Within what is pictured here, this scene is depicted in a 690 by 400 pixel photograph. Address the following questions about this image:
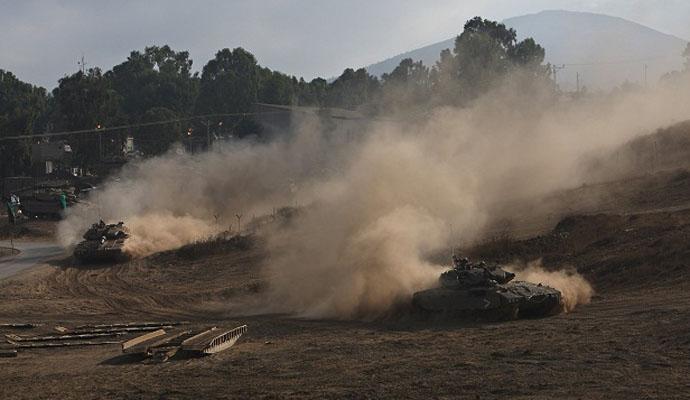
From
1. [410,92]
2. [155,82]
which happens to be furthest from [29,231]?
[155,82]

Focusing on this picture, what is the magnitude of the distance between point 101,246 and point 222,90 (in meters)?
74.1

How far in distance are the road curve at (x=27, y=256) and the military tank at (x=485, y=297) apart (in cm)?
2176

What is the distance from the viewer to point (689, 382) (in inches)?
521

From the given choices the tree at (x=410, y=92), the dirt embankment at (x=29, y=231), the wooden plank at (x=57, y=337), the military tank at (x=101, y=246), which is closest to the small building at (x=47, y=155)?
the dirt embankment at (x=29, y=231)

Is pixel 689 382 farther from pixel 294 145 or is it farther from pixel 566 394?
pixel 294 145

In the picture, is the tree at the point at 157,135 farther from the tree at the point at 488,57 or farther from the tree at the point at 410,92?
the tree at the point at 488,57

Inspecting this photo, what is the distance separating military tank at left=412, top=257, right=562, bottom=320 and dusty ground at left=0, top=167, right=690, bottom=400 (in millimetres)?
424

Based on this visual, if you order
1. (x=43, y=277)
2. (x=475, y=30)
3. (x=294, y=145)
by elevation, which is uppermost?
(x=475, y=30)

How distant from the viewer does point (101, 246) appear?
133 ft

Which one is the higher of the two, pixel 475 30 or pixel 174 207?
pixel 475 30

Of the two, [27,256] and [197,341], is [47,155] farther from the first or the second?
[197,341]

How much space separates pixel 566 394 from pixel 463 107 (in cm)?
4055

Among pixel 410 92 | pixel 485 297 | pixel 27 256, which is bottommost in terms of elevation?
pixel 27 256

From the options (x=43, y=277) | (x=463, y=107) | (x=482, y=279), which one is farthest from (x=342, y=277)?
(x=463, y=107)
